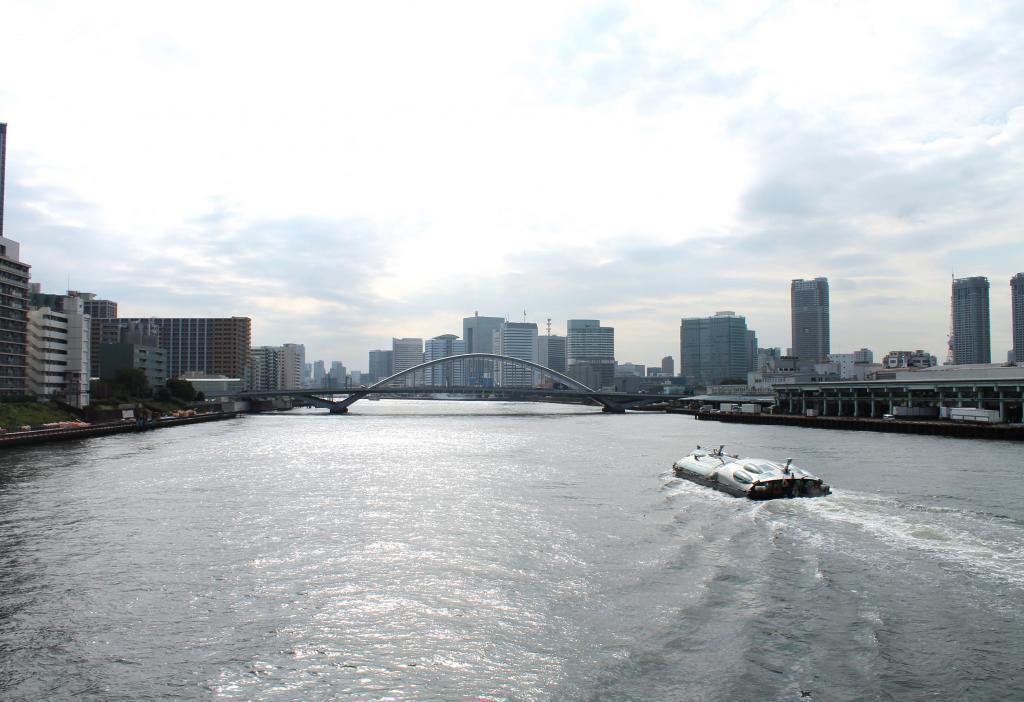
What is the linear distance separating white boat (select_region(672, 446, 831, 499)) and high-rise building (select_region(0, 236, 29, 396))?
65.6 meters

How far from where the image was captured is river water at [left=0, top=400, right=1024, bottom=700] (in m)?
9.53

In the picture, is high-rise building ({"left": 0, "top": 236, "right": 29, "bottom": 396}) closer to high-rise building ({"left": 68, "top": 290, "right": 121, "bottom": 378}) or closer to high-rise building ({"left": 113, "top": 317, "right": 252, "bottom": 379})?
high-rise building ({"left": 68, "top": 290, "right": 121, "bottom": 378})

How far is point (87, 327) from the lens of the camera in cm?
7975

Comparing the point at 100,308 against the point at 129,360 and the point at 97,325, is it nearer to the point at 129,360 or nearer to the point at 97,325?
the point at 97,325

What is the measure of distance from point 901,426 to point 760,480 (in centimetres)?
4297

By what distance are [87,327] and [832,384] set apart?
87898mm

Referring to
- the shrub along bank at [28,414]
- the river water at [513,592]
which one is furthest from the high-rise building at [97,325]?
the river water at [513,592]

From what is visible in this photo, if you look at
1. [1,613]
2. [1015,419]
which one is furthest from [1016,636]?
[1015,419]

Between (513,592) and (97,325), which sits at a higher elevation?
(97,325)

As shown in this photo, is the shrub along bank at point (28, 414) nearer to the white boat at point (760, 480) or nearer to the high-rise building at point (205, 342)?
the white boat at point (760, 480)

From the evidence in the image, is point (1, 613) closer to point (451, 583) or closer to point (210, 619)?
point (210, 619)

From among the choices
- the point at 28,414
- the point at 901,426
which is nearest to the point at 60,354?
the point at 28,414

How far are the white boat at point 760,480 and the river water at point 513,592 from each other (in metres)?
0.79

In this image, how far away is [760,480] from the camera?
23844 millimetres
